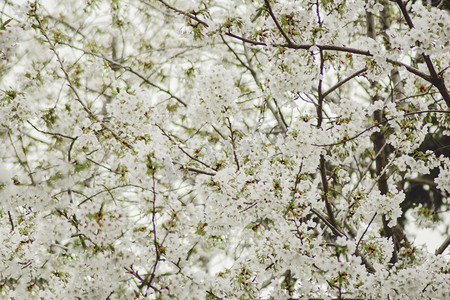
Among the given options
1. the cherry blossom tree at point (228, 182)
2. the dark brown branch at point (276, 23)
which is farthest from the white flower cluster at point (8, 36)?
the dark brown branch at point (276, 23)

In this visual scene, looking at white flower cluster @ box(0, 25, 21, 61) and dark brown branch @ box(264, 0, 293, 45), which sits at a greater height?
white flower cluster @ box(0, 25, 21, 61)

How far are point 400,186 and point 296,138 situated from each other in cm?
240

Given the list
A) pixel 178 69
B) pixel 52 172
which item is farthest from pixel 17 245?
pixel 178 69

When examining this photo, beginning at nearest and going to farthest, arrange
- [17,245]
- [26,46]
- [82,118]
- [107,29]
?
1. [17,245]
2. [82,118]
3. [26,46]
4. [107,29]

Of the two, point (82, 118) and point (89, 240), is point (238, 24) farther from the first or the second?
point (89, 240)

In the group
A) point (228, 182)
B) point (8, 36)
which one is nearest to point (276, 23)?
point (228, 182)

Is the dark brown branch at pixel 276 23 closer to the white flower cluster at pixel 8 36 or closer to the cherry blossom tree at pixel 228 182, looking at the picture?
the cherry blossom tree at pixel 228 182

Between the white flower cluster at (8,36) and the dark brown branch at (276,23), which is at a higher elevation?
the white flower cluster at (8,36)

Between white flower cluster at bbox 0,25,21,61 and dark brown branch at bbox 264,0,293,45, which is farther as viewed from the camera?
white flower cluster at bbox 0,25,21,61

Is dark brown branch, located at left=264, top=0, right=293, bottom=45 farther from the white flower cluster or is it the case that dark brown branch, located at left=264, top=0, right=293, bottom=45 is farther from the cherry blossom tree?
the white flower cluster

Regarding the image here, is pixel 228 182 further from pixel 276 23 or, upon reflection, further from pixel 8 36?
pixel 8 36

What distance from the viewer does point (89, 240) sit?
2.45 m

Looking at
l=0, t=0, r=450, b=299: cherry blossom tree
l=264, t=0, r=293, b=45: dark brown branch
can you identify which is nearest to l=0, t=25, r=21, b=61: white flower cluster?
l=0, t=0, r=450, b=299: cherry blossom tree

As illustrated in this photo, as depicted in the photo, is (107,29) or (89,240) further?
(107,29)
